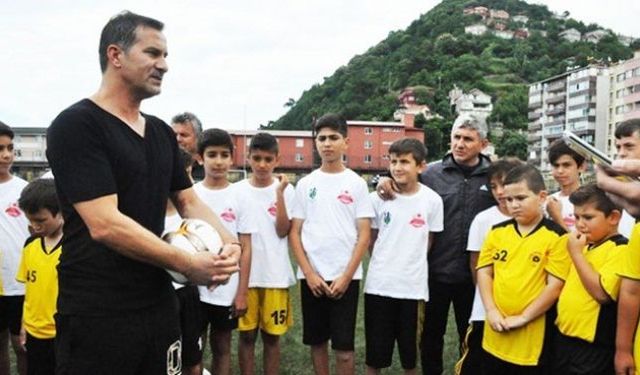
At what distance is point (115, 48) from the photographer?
2.70 metres

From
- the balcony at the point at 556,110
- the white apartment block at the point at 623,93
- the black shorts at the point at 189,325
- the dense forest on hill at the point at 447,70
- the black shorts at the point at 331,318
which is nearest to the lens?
the black shorts at the point at 189,325

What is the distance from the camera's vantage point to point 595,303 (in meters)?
3.62

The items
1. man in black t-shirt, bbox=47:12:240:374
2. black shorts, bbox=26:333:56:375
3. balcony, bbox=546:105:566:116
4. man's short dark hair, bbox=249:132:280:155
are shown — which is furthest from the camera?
balcony, bbox=546:105:566:116

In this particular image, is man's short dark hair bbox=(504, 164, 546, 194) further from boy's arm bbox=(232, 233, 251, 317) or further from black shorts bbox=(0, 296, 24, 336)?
black shorts bbox=(0, 296, 24, 336)

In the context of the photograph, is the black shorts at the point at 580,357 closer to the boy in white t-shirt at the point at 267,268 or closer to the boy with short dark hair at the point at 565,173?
the boy with short dark hair at the point at 565,173

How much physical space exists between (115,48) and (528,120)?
406 ft

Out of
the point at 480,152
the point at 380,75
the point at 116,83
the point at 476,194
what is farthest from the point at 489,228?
the point at 380,75

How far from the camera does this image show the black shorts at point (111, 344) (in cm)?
257

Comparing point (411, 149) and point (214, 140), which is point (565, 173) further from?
point (214, 140)

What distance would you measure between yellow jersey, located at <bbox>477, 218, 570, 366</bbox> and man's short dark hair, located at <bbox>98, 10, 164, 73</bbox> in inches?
105

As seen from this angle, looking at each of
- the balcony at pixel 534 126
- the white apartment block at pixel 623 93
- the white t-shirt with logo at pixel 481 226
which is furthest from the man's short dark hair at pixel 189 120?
the balcony at pixel 534 126

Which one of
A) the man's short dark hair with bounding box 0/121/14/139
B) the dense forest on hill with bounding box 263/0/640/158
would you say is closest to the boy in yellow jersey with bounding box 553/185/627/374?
the man's short dark hair with bounding box 0/121/14/139

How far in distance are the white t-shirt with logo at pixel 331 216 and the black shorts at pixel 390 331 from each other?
0.32 meters

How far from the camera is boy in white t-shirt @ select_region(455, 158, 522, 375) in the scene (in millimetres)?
4582
